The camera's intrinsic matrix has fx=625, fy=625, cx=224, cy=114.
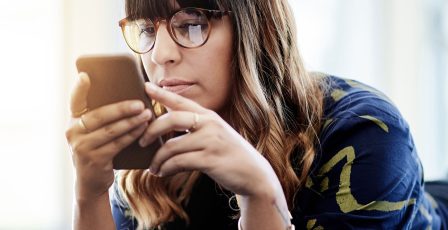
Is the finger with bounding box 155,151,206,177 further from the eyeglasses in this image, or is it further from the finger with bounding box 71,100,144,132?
the eyeglasses

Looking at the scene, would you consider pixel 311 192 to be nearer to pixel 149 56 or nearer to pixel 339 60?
pixel 149 56

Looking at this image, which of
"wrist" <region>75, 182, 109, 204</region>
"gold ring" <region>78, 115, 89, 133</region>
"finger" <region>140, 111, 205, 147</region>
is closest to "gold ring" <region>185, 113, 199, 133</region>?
"finger" <region>140, 111, 205, 147</region>

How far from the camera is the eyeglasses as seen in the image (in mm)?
877

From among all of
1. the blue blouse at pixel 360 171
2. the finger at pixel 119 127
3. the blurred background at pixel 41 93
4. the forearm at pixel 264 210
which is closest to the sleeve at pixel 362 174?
the blue blouse at pixel 360 171

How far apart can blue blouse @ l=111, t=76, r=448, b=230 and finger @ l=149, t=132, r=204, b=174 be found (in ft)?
0.87

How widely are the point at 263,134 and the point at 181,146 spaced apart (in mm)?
292

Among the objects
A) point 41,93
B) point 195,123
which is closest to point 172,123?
point 195,123

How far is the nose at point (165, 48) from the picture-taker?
0.88 m

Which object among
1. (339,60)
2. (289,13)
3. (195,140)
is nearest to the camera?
(195,140)

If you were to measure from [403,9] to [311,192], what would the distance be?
1489 millimetres

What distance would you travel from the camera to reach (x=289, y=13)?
1.03 metres

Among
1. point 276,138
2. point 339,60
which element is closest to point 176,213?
point 276,138

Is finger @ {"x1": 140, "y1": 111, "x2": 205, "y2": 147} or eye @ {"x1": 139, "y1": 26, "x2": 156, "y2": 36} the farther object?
eye @ {"x1": 139, "y1": 26, "x2": 156, "y2": 36}

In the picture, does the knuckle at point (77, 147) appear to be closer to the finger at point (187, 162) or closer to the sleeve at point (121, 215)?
the finger at point (187, 162)
